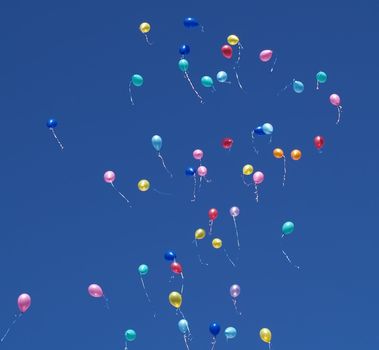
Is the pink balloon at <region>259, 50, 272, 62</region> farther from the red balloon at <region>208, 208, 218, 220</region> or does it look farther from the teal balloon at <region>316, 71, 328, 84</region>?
the red balloon at <region>208, 208, 218, 220</region>

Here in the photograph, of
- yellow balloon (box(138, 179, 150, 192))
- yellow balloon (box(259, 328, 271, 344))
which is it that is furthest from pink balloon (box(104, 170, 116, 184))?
yellow balloon (box(259, 328, 271, 344))

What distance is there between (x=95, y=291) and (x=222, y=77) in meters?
4.23

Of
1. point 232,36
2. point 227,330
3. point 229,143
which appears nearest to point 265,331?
point 227,330

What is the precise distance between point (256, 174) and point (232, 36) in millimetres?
2420

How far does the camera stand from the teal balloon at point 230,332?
18.9 m

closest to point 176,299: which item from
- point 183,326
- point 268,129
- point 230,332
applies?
point 183,326

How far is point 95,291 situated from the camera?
60.1 feet

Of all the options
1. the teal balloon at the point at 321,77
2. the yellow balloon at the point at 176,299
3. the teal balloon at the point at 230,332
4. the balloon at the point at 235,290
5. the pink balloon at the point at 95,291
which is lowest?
the pink balloon at the point at 95,291

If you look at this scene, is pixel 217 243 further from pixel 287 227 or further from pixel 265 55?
pixel 265 55

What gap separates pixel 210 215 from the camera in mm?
19172

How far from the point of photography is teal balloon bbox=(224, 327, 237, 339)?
18.9 meters

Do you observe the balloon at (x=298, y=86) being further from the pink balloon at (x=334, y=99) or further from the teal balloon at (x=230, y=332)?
the teal balloon at (x=230, y=332)

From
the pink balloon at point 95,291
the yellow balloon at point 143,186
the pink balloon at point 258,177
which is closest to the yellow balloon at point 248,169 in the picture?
the pink balloon at point 258,177

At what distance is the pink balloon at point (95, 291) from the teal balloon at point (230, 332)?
2.24 metres
